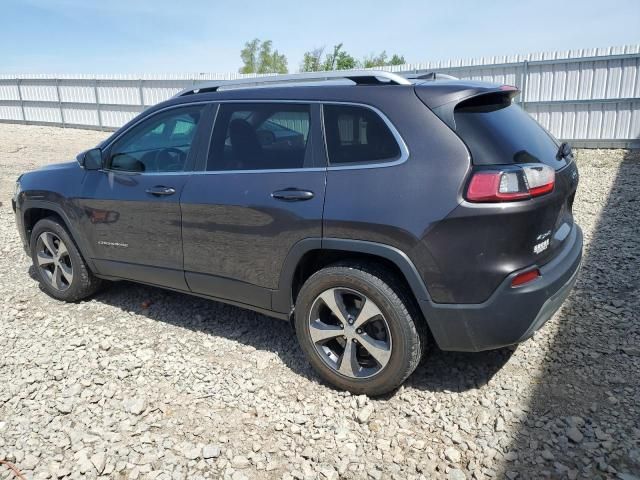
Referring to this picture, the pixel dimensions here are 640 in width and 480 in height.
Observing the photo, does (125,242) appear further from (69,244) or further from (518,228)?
(518,228)

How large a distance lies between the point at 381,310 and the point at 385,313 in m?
0.03

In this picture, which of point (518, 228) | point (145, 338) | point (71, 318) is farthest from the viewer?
point (71, 318)

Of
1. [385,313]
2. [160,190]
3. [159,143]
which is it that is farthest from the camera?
[159,143]

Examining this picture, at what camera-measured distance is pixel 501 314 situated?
2.65 meters

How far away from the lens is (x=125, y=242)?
401 centimetres

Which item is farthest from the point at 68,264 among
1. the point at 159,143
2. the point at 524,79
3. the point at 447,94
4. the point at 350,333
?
the point at 524,79

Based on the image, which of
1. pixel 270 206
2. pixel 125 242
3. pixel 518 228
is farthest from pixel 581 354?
pixel 125 242

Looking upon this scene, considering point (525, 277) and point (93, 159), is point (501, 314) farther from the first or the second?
point (93, 159)

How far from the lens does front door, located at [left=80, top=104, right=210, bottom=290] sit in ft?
12.1

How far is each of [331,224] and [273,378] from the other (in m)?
1.17

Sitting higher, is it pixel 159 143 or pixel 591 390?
pixel 159 143

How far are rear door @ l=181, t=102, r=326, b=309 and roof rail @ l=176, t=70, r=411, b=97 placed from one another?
0.23m

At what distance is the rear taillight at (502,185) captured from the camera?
Answer: 8.30ft

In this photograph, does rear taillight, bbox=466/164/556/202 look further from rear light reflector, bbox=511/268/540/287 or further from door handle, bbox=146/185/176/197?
door handle, bbox=146/185/176/197
